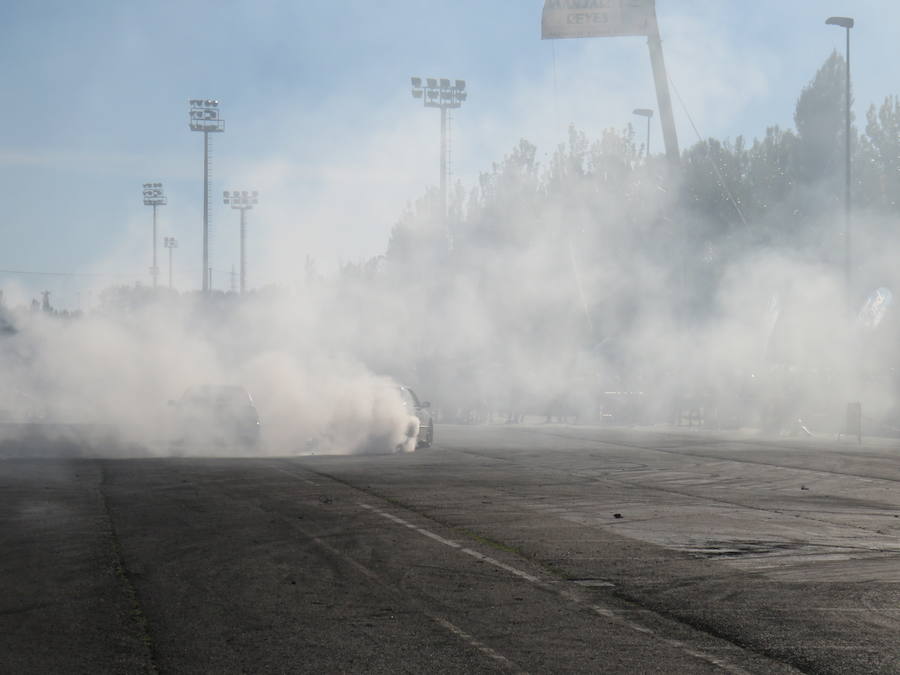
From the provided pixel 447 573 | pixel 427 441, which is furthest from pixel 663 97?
pixel 447 573

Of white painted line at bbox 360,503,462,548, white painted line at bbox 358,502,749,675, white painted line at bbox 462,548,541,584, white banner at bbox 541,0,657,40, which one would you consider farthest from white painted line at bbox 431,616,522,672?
white banner at bbox 541,0,657,40

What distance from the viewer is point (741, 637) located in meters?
7.59

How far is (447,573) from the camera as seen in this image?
9.97 m

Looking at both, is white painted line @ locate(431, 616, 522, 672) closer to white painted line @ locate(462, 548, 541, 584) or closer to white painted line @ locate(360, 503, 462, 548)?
white painted line @ locate(462, 548, 541, 584)

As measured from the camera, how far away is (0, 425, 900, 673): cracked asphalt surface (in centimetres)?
718

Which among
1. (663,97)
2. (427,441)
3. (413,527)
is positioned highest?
(663,97)

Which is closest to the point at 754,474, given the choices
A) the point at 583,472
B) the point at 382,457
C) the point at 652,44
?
the point at 583,472

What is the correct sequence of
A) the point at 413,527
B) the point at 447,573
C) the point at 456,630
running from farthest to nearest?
1. the point at 413,527
2. the point at 447,573
3. the point at 456,630

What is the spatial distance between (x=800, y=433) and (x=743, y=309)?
8.32 meters

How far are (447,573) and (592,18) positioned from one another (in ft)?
93.0

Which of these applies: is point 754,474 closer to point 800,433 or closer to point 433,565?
point 433,565

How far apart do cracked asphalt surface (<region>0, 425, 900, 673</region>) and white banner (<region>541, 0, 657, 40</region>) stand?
766 inches

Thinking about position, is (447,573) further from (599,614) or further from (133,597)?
(133,597)

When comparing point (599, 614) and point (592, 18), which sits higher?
point (592, 18)
